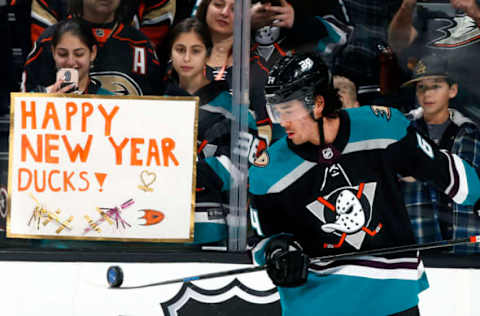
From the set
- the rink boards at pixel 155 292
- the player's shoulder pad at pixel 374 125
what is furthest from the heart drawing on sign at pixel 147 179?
the player's shoulder pad at pixel 374 125

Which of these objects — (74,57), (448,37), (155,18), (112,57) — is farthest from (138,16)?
(448,37)

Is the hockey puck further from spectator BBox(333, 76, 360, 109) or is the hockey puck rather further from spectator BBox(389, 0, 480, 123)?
spectator BBox(389, 0, 480, 123)

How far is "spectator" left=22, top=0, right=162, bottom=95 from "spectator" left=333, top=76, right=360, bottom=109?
38.0 inches

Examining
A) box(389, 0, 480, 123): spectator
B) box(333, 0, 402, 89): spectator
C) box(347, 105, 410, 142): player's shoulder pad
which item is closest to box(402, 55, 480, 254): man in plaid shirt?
box(389, 0, 480, 123): spectator

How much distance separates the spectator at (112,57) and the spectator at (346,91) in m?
0.97

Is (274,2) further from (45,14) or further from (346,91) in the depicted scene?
(45,14)

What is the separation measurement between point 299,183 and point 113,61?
1.33 meters

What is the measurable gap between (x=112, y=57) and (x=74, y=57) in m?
0.21

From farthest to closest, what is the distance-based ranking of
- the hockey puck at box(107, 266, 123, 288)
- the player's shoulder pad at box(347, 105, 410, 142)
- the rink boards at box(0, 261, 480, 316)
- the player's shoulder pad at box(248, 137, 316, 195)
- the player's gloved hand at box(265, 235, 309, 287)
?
1. the rink boards at box(0, 261, 480, 316)
2. the hockey puck at box(107, 266, 123, 288)
3. the player's shoulder pad at box(248, 137, 316, 195)
4. the player's shoulder pad at box(347, 105, 410, 142)
5. the player's gloved hand at box(265, 235, 309, 287)

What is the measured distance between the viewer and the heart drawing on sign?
135 inches

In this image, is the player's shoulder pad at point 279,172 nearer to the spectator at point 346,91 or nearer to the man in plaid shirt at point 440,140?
the spectator at point 346,91

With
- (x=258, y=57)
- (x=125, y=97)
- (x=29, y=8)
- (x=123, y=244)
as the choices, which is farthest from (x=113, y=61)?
(x=123, y=244)

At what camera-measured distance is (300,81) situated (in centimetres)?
281

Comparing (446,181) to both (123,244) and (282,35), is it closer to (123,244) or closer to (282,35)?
(282,35)
